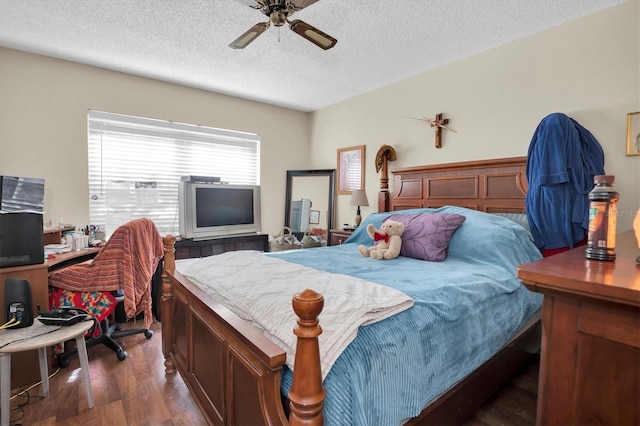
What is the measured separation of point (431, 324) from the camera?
1220 mm

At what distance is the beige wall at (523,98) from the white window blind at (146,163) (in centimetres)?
200

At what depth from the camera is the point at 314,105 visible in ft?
14.5

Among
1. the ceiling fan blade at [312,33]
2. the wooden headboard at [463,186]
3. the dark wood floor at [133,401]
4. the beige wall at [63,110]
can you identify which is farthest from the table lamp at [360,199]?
the dark wood floor at [133,401]

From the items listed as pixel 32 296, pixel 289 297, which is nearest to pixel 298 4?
pixel 289 297

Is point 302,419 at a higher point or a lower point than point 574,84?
lower

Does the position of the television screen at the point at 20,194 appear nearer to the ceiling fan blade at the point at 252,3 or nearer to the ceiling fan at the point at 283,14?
the ceiling fan at the point at 283,14

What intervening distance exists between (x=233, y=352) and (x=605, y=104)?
288 centimetres

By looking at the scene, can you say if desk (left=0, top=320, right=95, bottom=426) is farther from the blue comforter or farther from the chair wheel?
the blue comforter

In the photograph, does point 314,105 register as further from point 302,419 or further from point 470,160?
point 302,419

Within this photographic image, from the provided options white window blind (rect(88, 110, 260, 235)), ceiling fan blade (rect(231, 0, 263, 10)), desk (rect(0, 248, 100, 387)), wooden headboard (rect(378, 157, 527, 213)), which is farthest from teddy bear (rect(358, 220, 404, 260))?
white window blind (rect(88, 110, 260, 235))

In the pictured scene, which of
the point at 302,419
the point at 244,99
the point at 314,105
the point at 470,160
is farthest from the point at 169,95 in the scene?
the point at 302,419

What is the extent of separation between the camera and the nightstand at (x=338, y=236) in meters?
3.63

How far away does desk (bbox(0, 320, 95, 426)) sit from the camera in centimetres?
151

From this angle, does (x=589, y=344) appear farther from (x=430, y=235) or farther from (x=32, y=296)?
(x=32, y=296)
